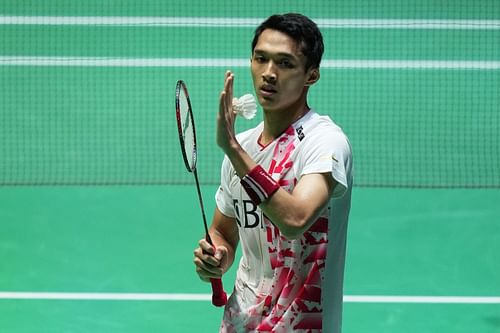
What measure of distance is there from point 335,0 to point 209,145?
5.46 m

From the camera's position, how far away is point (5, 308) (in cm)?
745

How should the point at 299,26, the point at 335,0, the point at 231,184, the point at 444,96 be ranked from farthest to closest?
1. the point at 335,0
2. the point at 444,96
3. the point at 231,184
4. the point at 299,26

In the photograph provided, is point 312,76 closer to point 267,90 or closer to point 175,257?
point 267,90

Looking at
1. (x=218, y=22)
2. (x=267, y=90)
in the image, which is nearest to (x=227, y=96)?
(x=267, y=90)

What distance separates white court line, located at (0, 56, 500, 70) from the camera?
13.3m

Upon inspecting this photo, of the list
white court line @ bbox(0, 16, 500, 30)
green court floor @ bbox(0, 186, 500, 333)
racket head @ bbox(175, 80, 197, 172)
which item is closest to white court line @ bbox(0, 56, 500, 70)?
white court line @ bbox(0, 16, 500, 30)

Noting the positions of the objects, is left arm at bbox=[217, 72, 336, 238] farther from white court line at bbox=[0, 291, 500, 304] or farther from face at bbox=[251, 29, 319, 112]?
white court line at bbox=[0, 291, 500, 304]

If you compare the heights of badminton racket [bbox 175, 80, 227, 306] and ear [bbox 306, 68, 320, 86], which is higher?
ear [bbox 306, 68, 320, 86]

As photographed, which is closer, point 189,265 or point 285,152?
point 285,152

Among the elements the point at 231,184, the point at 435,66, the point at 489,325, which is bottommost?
the point at 489,325

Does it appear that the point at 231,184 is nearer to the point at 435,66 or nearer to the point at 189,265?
the point at 189,265

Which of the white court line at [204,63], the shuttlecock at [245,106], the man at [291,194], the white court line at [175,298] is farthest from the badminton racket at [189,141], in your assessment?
the white court line at [204,63]

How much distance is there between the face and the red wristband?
1.49ft

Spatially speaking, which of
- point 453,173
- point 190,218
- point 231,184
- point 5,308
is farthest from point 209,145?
point 231,184
